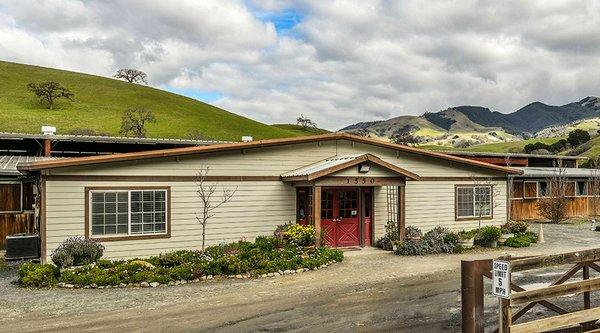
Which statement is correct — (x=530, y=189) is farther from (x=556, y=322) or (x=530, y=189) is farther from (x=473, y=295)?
(x=473, y=295)

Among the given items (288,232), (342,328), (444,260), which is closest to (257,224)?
(288,232)

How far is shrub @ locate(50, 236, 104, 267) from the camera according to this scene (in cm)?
1368

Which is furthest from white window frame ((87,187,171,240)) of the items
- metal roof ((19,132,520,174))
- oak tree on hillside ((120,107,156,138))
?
oak tree on hillside ((120,107,156,138))

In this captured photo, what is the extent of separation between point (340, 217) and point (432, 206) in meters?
4.69

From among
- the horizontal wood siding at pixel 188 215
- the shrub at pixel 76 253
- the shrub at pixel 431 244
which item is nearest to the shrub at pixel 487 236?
the shrub at pixel 431 244

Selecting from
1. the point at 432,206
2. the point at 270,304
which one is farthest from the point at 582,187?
the point at 270,304

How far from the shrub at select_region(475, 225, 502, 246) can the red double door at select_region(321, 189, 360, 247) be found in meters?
5.15

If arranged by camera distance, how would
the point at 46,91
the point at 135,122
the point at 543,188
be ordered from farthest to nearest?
the point at 46,91, the point at 135,122, the point at 543,188

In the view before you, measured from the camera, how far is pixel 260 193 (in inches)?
720

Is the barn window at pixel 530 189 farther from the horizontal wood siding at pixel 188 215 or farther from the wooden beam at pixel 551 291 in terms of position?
the wooden beam at pixel 551 291

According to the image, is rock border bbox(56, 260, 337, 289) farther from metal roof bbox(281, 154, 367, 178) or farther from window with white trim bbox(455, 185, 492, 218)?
window with white trim bbox(455, 185, 492, 218)

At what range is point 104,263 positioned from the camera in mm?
14320

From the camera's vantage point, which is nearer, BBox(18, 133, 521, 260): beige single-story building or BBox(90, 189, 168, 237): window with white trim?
BBox(18, 133, 521, 260): beige single-story building

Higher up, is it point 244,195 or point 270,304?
point 244,195
